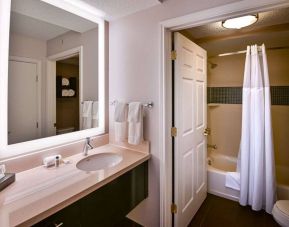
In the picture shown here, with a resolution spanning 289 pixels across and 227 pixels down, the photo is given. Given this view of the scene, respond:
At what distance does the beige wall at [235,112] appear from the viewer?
2.65 m

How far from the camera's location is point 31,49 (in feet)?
4.66

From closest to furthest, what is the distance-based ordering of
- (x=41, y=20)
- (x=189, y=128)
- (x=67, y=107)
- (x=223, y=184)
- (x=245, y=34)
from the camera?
(x=41, y=20) → (x=67, y=107) → (x=189, y=128) → (x=245, y=34) → (x=223, y=184)

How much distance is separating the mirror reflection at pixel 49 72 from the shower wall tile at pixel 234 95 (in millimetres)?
2198

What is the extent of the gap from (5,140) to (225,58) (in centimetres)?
321

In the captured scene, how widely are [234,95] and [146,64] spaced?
204 cm

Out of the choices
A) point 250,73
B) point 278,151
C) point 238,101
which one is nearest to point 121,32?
point 250,73

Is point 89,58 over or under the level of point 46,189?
over

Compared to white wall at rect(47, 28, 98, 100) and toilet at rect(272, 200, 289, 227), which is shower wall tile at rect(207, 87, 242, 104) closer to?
toilet at rect(272, 200, 289, 227)

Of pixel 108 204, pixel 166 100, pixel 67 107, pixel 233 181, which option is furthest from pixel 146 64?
pixel 233 181

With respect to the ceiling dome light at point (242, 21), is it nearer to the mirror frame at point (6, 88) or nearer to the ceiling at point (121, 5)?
the ceiling at point (121, 5)

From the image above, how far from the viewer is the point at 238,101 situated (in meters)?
2.95

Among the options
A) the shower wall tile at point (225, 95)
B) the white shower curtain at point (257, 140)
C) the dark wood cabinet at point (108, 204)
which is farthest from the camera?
the shower wall tile at point (225, 95)

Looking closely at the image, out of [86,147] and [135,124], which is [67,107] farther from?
[135,124]

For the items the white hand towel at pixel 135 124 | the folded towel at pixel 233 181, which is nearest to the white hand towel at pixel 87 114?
the white hand towel at pixel 135 124
